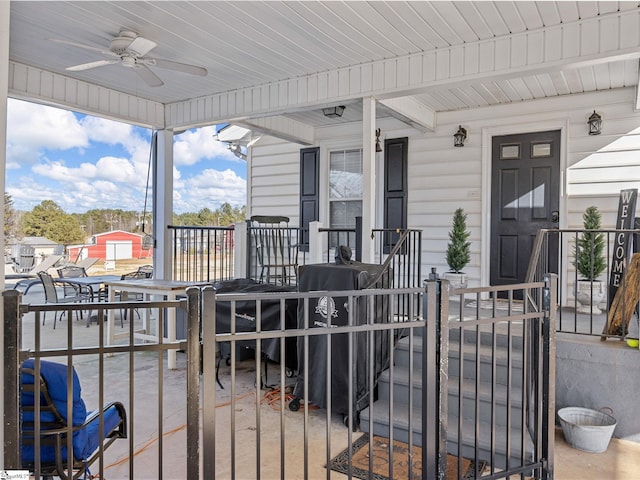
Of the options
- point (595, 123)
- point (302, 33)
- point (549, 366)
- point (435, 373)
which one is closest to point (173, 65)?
point (302, 33)

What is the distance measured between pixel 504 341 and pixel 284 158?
202 inches

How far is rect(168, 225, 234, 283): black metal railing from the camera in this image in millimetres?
6344

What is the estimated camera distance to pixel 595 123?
518 centimetres

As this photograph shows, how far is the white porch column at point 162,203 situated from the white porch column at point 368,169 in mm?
2976

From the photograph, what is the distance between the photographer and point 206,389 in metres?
1.76

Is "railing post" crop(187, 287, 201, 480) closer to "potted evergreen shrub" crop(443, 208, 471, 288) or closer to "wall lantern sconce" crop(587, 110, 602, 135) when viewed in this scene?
"potted evergreen shrub" crop(443, 208, 471, 288)

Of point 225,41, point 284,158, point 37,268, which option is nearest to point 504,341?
point 225,41

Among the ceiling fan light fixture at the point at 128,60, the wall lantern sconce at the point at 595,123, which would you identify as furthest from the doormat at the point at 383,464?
the wall lantern sconce at the point at 595,123

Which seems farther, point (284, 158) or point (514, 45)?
point (284, 158)

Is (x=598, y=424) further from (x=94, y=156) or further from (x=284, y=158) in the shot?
(x=94, y=156)

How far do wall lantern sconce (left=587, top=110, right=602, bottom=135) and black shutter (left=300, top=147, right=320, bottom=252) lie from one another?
3.83 meters

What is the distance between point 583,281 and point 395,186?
2744 millimetres

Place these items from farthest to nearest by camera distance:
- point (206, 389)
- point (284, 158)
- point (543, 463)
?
point (284, 158) → point (543, 463) → point (206, 389)

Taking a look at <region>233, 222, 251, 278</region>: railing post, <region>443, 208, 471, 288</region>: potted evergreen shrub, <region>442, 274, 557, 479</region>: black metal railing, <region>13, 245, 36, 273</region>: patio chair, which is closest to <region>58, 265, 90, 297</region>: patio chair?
<region>13, 245, 36, 273</region>: patio chair
